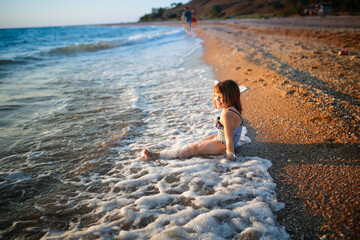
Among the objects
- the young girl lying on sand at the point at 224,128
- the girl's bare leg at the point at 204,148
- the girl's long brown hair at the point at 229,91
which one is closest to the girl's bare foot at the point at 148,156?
the young girl lying on sand at the point at 224,128

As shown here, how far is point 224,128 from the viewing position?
2693mm

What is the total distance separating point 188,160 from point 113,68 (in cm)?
741

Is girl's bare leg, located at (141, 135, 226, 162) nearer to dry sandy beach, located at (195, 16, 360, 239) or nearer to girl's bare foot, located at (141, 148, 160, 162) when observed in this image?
girl's bare foot, located at (141, 148, 160, 162)

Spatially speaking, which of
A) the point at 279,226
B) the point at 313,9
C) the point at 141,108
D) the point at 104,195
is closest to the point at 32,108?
the point at 141,108

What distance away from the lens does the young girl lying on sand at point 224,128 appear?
2.60m

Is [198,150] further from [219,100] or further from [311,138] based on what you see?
[311,138]

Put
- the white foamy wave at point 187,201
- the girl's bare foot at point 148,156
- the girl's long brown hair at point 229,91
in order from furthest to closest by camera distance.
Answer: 1. the girl's bare foot at point 148,156
2. the girl's long brown hair at point 229,91
3. the white foamy wave at point 187,201

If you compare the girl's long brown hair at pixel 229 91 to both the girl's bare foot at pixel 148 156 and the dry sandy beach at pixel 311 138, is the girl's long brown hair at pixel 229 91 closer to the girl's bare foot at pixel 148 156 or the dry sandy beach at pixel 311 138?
the dry sandy beach at pixel 311 138

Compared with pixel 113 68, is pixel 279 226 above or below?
below

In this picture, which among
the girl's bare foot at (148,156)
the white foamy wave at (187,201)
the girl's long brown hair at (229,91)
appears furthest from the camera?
the girl's bare foot at (148,156)

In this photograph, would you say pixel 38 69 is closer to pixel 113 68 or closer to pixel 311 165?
pixel 113 68

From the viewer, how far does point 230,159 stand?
2.68m

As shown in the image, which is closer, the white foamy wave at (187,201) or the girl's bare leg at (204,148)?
the white foamy wave at (187,201)

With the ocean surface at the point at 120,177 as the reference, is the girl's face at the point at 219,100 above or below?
above
